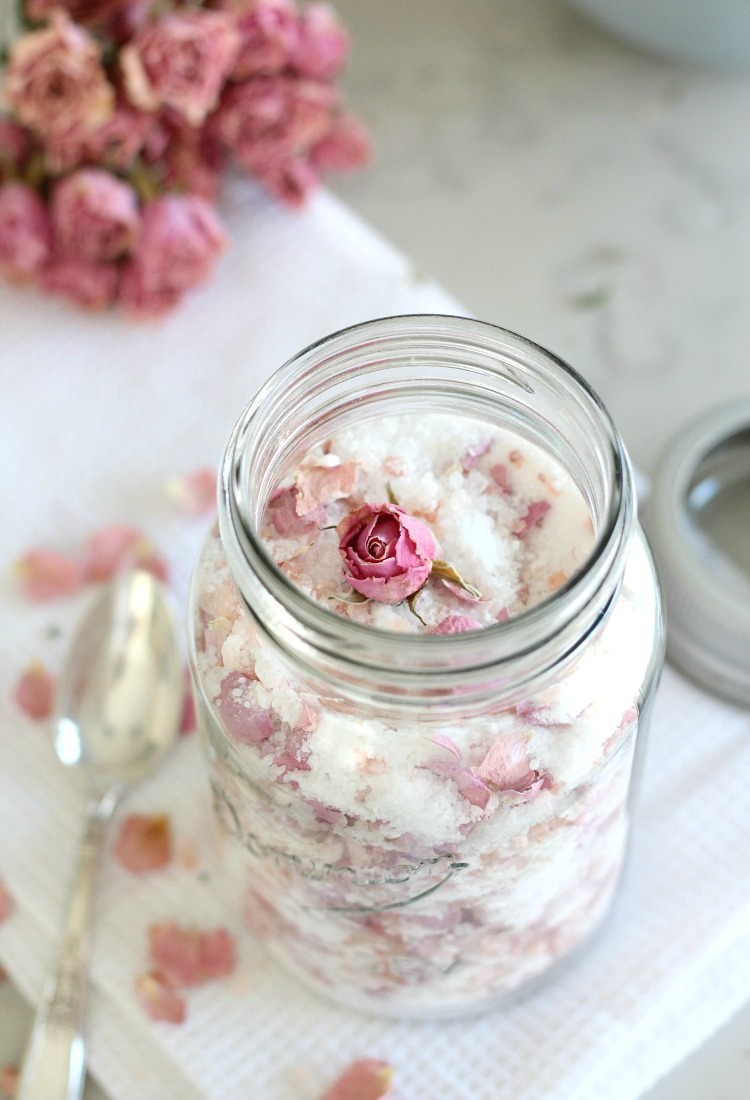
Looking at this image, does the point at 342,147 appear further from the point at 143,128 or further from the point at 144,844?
the point at 144,844

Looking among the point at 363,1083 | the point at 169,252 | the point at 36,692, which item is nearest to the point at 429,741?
the point at 363,1083

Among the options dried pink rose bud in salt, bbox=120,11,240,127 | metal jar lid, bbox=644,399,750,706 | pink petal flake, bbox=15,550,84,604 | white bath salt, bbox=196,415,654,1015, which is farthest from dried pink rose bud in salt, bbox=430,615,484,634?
dried pink rose bud in salt, bbox=120,11,240,127

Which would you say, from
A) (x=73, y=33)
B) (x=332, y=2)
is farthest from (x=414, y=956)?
(x=332, y=2)

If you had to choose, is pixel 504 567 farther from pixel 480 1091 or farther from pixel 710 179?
pixel 710 179

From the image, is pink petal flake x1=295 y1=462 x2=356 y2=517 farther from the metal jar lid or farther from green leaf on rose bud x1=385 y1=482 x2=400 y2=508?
the metal jar lid

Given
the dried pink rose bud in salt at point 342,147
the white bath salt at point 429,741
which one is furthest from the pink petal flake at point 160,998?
the dried pink rose bud in salt at point 342,147

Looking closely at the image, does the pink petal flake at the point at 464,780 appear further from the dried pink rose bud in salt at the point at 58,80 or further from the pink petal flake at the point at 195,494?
the dried pink rose bud in salt at the point at 58,80
